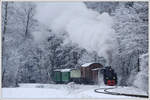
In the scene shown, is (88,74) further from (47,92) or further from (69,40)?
(47,92)

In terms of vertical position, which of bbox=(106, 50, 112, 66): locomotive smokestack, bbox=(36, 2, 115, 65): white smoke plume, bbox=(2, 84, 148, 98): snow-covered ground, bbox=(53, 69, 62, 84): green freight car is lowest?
bbox=(2, 84, 148, 98): snow-covered ground

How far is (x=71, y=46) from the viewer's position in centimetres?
1066

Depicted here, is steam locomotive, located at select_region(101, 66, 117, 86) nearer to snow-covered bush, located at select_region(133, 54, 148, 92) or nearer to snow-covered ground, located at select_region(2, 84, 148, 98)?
snow-covered ground, located at select_region(2, 84, 148, 98)

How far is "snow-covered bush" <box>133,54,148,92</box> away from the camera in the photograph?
9.38 metres

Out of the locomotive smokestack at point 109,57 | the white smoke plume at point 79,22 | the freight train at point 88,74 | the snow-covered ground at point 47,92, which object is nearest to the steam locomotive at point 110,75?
the freight train at point 88,74

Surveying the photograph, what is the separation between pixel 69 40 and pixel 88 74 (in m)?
1.66

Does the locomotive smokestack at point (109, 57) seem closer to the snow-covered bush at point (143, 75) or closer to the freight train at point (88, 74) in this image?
A: the freight train at point (88, 74)

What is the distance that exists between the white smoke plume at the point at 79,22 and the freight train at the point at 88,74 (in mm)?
510

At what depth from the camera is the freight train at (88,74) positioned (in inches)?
417

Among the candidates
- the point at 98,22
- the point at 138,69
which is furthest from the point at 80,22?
the point at 138,69

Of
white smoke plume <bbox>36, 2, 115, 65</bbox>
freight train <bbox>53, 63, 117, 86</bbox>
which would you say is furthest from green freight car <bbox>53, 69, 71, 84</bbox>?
white smoke plume <bbox>36, 2, 115, 65</bbox>

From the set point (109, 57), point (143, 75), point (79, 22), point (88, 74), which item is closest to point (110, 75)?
point (109, 57)

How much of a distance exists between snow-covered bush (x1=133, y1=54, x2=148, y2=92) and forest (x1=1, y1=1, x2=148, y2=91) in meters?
0.07

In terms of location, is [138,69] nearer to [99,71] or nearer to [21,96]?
[99,71]
